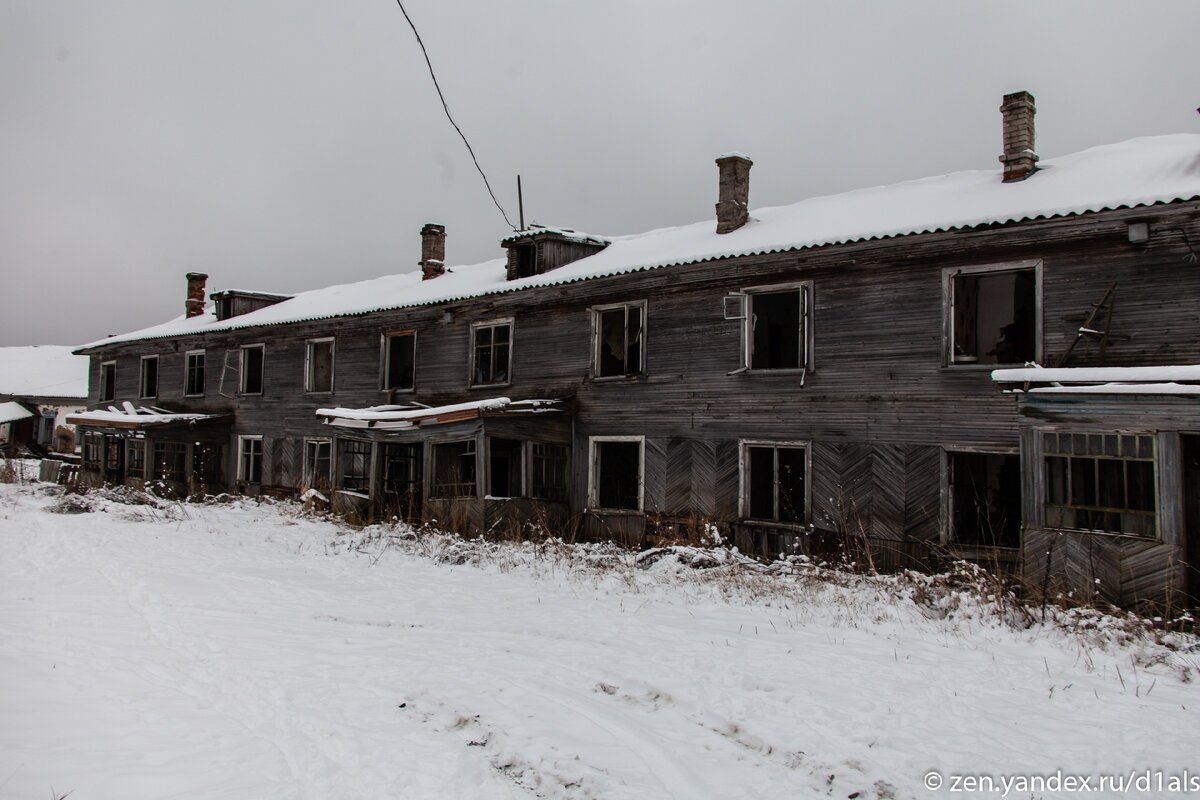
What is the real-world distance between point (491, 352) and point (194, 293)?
20445mm

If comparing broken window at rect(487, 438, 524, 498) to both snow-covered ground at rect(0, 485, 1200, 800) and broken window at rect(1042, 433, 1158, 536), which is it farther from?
broken window at rect(1042, 433, 1158, 536)

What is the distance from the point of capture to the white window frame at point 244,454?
26.0 meters

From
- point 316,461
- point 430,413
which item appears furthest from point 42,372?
point 430,413

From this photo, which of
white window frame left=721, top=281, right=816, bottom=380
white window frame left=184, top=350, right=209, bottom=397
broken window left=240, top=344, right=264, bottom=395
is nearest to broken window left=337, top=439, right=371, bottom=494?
broken window left=240, top=344, right=264, bottom=395

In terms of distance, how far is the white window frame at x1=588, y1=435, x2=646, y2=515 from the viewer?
1666 cm

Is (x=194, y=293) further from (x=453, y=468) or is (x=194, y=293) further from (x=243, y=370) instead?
(x=453, y=468)

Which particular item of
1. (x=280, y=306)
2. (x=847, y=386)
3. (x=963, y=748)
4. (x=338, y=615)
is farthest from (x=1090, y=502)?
(x=280, y=306)

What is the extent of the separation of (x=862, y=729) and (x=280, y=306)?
91.2ft

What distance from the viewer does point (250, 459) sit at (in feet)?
87.6

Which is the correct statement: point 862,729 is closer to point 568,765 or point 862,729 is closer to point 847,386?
point 568,765

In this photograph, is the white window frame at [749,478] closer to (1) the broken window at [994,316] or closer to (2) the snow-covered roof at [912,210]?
(1) the broken window at [994,316]

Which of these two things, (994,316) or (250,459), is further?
(250,459)

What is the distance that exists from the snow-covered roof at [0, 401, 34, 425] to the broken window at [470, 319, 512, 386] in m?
37.6

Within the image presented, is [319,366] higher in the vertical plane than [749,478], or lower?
higher
